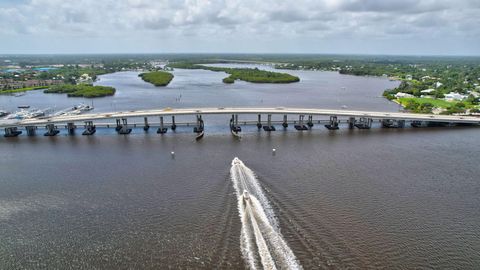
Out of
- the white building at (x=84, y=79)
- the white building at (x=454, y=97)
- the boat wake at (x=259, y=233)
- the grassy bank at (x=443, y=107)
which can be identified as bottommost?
the boat wake at (x=259, y=233)

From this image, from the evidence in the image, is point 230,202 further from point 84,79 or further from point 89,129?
point 84,79

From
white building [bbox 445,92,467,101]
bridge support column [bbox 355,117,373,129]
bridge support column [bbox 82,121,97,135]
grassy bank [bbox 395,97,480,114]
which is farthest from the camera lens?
white building [bbox 445,92,467,101]

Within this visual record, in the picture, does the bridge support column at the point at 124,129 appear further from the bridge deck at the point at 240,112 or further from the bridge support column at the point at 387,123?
the bridge support column at the point at 387,123

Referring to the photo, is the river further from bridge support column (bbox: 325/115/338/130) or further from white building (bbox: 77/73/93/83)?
white building (bbox: 77/73/93/83)

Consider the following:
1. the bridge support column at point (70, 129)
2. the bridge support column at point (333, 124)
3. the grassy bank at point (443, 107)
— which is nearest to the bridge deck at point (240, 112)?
the bridge support column at point (333, 124)

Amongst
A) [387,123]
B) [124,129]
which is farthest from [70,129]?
[387,123]

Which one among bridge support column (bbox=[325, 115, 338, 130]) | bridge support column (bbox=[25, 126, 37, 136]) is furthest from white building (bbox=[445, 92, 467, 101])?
bridge support column (bbox=[25, 126, 37, 136])

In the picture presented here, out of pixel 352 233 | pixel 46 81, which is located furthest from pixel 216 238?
pixel 46 81
